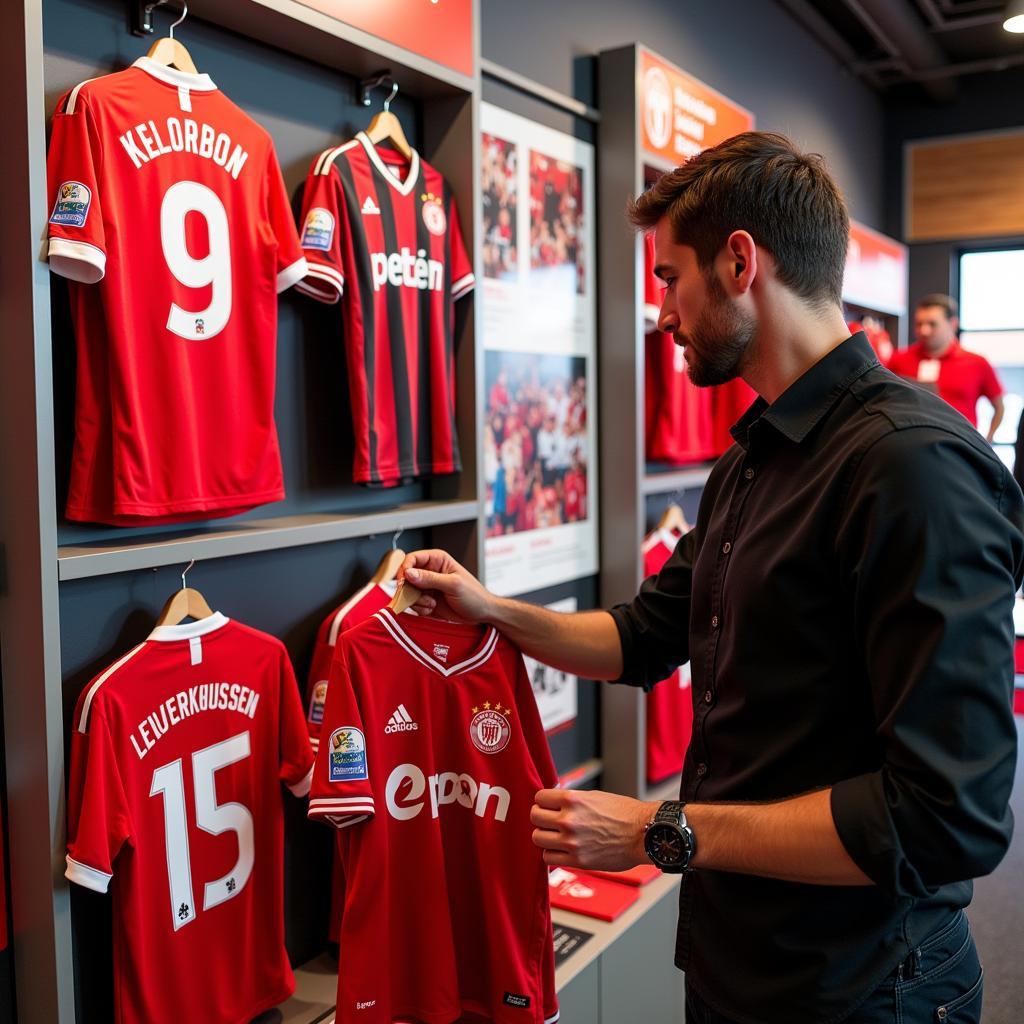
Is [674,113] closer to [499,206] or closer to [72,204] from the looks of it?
[499,206]

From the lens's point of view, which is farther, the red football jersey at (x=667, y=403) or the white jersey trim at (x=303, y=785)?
the red football jersey at (x=667, y=403)

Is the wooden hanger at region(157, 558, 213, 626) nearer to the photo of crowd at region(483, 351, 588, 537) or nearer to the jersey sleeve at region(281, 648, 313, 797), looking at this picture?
the jersey sleeve at region(281, 648, 313, 797)

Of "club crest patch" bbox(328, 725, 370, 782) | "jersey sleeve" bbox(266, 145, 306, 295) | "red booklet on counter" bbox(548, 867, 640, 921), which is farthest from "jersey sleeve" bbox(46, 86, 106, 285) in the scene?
"red booklet on counter" bbox(548, 867, 640, 921)

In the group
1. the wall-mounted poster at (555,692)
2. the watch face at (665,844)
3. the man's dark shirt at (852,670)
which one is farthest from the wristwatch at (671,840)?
the wall-mounted poster at (555,692)

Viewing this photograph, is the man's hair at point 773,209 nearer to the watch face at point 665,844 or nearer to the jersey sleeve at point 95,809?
the watch face at point 665,844

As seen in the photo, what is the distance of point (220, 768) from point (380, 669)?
0.36 m

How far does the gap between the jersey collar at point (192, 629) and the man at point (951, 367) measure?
5260mm

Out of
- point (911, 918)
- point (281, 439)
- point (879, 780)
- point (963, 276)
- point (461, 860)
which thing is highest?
point (963, 276)

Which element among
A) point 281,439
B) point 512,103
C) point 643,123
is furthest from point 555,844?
point 643,123

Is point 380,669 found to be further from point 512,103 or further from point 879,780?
point 512,103

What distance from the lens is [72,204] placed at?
1.57 metres

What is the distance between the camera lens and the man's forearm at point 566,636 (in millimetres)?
1794

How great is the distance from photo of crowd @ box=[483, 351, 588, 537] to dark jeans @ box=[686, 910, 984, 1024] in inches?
69.0

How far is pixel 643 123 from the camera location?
10.7ft
